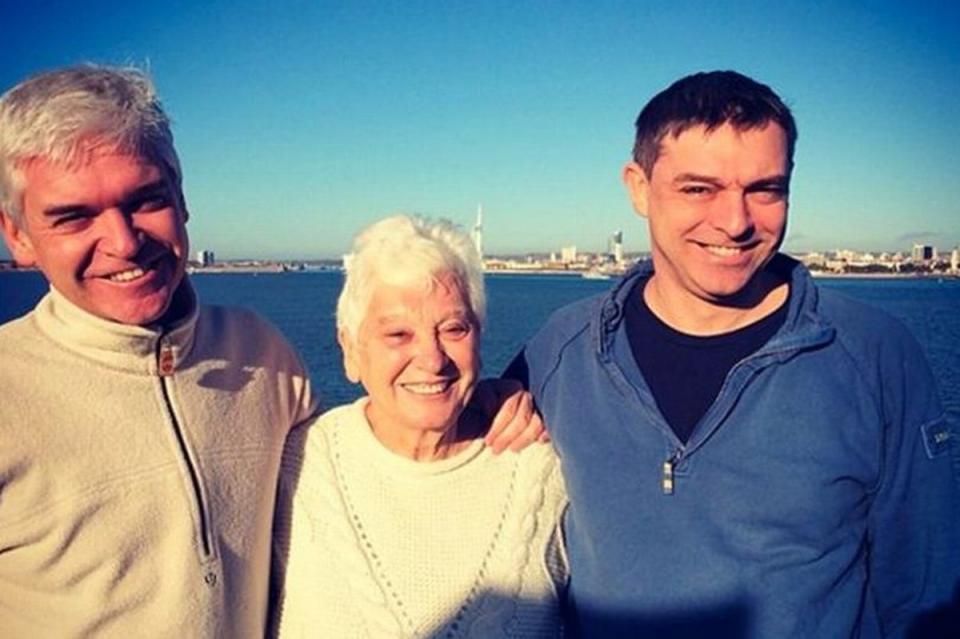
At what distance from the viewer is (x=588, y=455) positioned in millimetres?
2719

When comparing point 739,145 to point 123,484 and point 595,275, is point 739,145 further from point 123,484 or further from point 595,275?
point 595,275

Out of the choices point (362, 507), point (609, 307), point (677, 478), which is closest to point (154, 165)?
point (362, 507)

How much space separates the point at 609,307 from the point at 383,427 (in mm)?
1009

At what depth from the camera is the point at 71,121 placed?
1.93m

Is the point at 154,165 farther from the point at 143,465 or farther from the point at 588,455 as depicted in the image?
the point at 588,455

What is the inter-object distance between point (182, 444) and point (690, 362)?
1768 mm

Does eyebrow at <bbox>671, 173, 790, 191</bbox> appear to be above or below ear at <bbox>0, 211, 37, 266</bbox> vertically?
above

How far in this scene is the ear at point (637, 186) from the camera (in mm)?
2881

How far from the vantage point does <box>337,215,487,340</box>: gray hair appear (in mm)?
2582

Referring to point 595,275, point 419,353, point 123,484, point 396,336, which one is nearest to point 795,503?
point 419,353

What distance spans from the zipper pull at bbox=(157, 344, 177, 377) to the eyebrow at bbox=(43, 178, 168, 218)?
0.46 meters

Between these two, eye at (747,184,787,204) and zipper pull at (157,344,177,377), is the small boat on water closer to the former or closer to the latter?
eye at (747,184,787,204)

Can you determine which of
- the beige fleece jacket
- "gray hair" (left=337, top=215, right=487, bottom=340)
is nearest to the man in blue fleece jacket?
"gray hair" (left=337, top=215, right=487, bottom=340)

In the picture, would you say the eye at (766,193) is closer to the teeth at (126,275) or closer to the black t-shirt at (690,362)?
the black t-shirt at (690,362)
